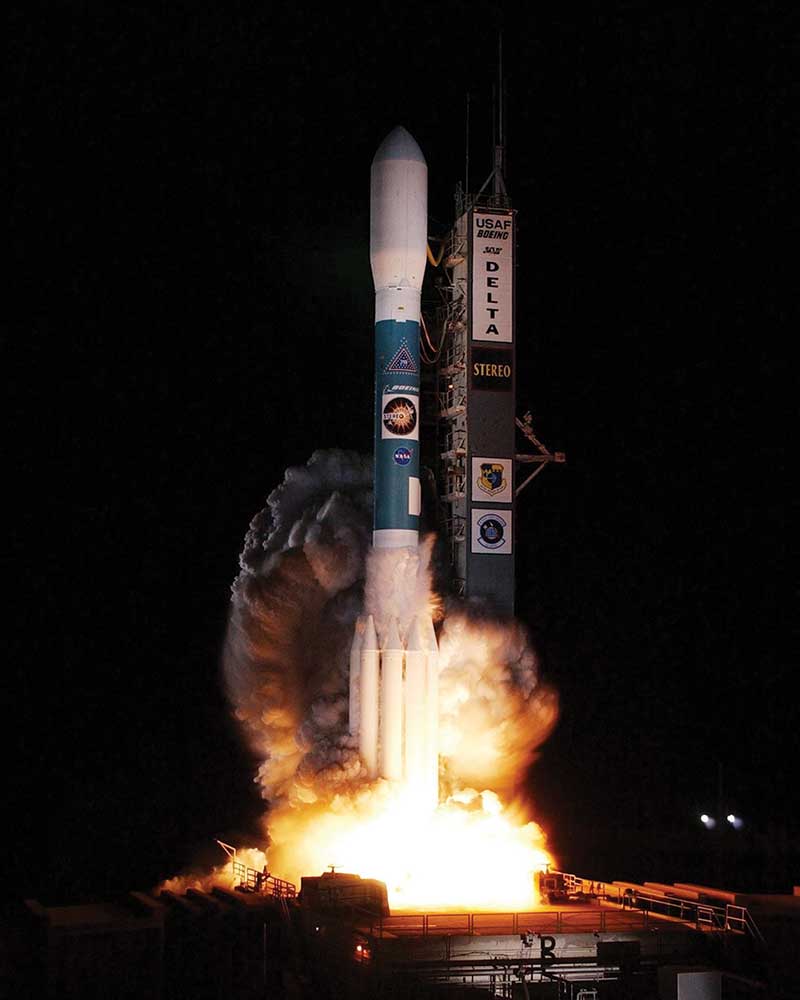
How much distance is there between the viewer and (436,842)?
3291 centimetres

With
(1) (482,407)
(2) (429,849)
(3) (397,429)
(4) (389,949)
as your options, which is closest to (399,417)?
(3) (397,429)

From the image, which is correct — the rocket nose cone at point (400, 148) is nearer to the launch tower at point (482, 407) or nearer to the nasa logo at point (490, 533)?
the launch tower at point (482, 407)

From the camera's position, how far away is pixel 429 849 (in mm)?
32719

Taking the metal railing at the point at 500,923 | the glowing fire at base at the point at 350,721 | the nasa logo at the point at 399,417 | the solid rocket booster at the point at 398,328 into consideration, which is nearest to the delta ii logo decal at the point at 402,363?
the solid rocket booster at the point at 398,328

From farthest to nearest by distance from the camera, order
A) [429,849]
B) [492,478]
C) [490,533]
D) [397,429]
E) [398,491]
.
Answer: [492,478] → [490,533] → [397,429] → [398,491] → [429,849]

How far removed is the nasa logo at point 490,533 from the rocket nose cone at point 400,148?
8031 mm

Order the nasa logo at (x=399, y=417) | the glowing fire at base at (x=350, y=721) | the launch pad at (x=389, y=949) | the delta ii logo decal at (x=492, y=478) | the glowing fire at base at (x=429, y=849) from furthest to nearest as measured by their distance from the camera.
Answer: the delta ii logo decal at (x=492, y=478) < the nasa logo at (x=399, y=417) < the glowing fire at base at (x=350, y=721) < the glowing fire at base at (x=429, y=849) < the launch pad at (x=389, y=949)

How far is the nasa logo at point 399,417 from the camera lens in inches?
1341

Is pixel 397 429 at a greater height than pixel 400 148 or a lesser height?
lesser

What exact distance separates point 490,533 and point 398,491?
3.88 m

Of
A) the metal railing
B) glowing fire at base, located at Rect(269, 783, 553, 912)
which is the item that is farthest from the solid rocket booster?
the metal railing

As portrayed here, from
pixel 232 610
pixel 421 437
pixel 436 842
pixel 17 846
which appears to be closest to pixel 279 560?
pixel 232 610

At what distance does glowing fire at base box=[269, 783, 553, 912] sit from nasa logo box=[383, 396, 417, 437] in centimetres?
720

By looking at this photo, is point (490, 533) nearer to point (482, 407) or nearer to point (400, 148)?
point (482, 407)
